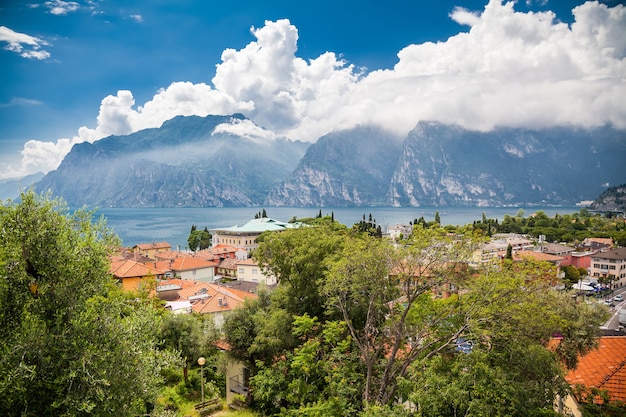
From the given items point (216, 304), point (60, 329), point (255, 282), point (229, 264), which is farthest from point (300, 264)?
point (229, 264)

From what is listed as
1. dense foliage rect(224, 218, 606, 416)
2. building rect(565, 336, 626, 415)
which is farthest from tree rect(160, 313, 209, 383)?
building rect(565, 336, 626, 415)

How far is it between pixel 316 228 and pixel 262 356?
5.47m

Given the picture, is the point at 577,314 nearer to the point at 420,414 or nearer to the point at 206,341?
the point at 420,414

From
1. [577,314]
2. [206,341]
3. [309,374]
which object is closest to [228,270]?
[206,341]

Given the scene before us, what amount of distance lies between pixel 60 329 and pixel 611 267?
2330 inches

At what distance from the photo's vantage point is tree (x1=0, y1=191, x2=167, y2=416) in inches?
231

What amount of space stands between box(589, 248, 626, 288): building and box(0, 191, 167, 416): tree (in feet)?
180

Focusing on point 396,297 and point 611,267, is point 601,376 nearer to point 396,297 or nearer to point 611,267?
point 396,297

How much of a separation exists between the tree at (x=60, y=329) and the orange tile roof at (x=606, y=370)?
35.4 feet

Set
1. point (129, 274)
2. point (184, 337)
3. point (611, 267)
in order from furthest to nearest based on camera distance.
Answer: point (611, 267), point (129, 274), point (184, 337)

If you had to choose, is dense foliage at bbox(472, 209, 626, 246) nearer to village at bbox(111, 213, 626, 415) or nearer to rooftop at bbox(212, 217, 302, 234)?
village at bbox(111, 213, 626, 415)

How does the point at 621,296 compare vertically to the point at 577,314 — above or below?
below

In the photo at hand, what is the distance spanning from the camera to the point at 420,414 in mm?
8062

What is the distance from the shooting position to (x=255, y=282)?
40.8 meters
